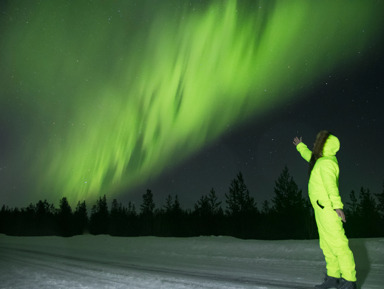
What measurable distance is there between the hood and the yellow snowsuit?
0.15ft

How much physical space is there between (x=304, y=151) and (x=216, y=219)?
5448cm

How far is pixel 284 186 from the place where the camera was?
50.4 metres

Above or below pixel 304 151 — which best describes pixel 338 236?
below

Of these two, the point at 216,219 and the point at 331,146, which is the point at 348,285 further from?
the point at 216,219

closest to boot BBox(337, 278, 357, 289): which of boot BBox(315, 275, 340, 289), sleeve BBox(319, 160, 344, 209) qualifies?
boot BBox(315, 275, 340, 289)

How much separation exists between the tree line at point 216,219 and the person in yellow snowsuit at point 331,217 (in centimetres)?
4576

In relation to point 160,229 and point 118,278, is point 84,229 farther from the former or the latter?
point 118,278

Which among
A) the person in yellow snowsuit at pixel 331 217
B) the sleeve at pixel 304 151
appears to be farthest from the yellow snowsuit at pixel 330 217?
the sleeve at pixel 304 151

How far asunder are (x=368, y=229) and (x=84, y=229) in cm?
6975

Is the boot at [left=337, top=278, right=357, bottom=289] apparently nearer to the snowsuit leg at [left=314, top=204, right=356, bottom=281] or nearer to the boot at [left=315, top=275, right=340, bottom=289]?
the snowsuit leg at [left=314, top=204, right=356, bottom=281]

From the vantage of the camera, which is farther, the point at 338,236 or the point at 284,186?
the point at 284,186

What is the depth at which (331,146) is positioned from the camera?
4027mm

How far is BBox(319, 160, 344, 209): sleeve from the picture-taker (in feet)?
11.7

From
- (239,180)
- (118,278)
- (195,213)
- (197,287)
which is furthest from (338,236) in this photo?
(195,213)
